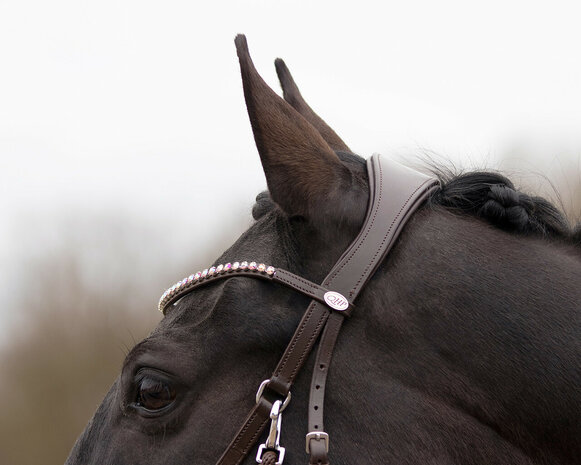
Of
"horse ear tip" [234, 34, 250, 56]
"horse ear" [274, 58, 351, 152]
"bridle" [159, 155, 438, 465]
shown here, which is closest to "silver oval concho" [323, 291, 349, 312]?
"bridle" [159, 155, 438, 465]

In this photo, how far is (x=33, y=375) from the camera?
20812 millimetres

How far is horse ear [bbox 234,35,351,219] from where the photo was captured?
6.72 feet

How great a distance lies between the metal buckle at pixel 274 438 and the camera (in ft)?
6.24

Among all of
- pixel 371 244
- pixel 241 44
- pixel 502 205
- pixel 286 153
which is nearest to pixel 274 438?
pixel 371 244

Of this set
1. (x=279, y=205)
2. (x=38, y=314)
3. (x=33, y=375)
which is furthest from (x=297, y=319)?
(x=38, y=314)

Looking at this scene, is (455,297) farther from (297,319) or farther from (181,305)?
(181,305)

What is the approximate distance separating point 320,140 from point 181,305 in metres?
0.68

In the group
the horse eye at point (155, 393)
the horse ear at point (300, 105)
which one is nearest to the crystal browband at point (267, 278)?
the horse eye at point (155, 393)

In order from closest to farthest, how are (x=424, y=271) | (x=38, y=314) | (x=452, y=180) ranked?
Answer: (x=424, y=271) → (x=452, y=180) → (x=38, y=314)

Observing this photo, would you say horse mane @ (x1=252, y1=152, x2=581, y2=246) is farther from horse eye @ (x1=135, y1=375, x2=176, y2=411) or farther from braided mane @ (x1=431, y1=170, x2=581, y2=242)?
horse eye @ (x1=135, y1=375, x2=176, y2=411)

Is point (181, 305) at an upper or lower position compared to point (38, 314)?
upper

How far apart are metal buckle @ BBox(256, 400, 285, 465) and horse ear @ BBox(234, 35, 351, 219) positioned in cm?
58

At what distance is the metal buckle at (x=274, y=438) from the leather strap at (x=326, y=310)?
0.8 inches

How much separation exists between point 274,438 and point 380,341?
0.40 m
